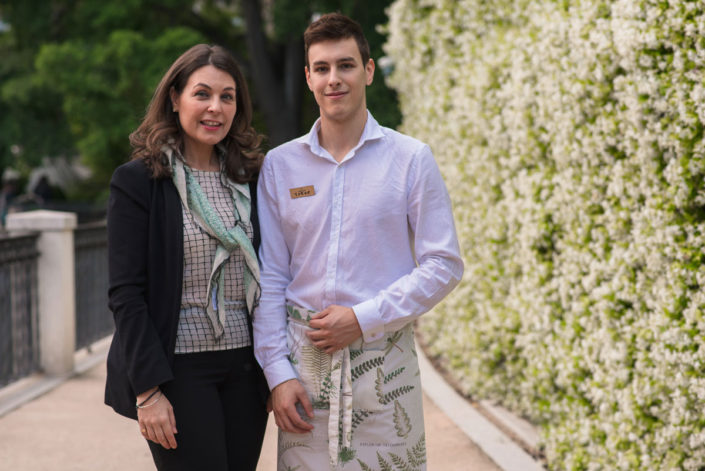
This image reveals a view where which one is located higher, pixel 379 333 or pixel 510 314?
pixel 379 333

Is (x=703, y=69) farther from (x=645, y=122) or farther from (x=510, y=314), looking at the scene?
(x=510, y=314)

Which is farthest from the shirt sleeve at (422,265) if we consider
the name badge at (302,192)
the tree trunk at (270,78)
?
the tree trunk at (270,78)

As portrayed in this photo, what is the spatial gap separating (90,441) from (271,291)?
318 cm

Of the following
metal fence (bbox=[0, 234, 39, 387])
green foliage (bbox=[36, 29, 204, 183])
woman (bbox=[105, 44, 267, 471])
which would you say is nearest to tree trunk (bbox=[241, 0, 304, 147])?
green foliage (bbox=[36, 29, 204, 183])

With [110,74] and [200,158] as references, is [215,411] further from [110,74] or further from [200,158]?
[110,74]

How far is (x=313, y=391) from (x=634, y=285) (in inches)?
72.4

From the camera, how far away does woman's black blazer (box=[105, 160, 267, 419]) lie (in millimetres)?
2473

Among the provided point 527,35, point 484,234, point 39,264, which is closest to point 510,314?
point 484,234

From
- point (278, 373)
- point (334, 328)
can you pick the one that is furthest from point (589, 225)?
point (278, 373)

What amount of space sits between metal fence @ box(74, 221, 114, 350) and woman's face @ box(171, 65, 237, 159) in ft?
19.0

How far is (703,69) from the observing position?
3084 mm

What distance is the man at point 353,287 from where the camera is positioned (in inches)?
101

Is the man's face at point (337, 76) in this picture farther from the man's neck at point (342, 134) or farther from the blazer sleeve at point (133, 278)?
the blazer sleeve at point (133, 278)

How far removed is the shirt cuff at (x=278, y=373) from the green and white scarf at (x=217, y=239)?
21 centimetres
